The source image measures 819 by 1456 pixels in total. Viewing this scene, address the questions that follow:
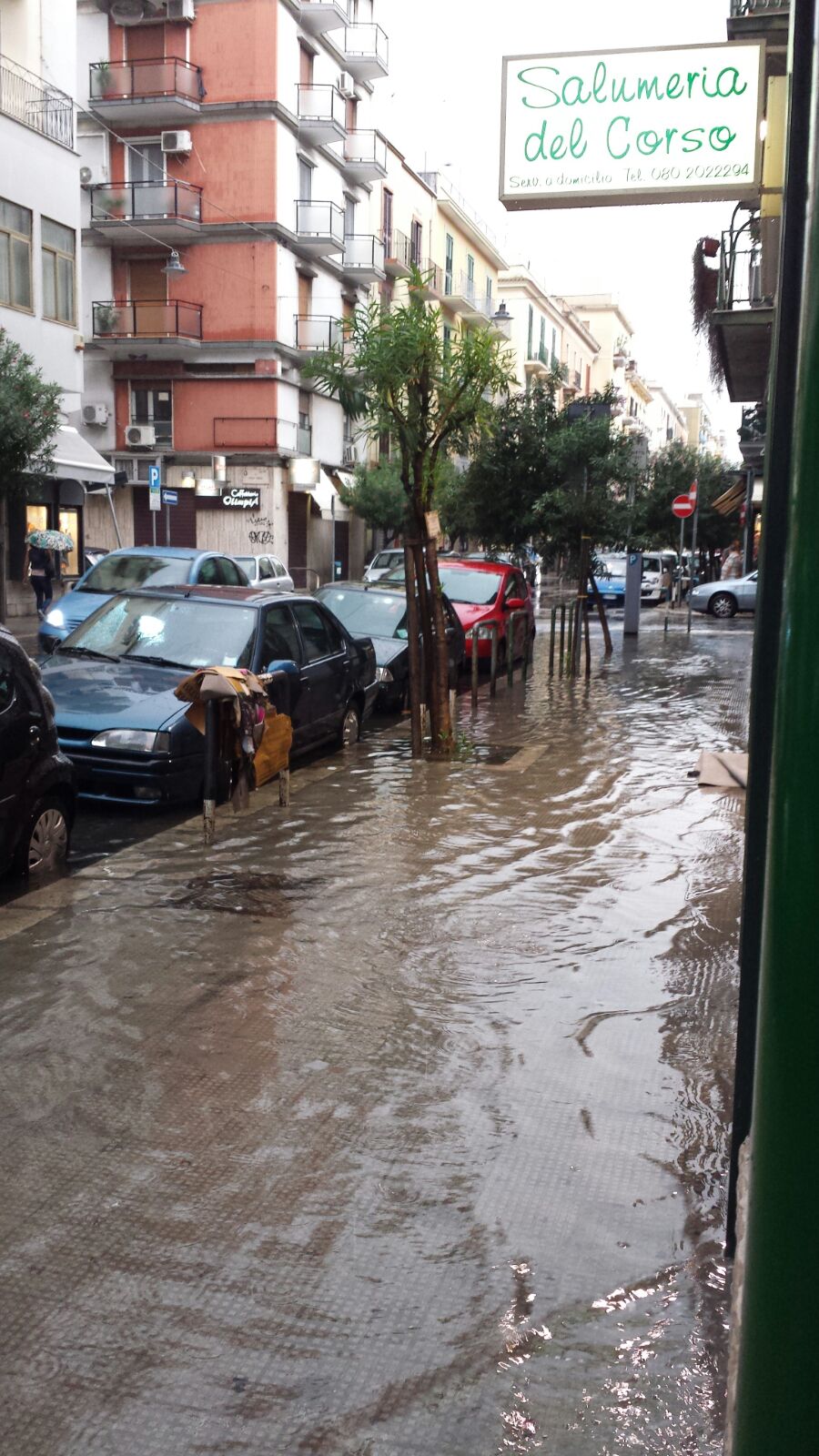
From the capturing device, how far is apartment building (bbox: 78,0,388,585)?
126 ft

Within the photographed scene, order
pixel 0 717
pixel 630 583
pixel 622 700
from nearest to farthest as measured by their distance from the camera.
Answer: pixel 0 717, pixel 622 700, pixel 630 583

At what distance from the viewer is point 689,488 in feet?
185

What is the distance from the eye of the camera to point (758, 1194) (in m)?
1.21

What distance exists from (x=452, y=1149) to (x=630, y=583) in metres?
26.4

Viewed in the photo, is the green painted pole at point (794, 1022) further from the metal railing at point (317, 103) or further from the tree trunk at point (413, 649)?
the metal railing at point (317, 103)

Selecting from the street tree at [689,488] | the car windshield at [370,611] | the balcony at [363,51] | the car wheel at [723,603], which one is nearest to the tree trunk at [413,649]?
the car windshield at [370,611]

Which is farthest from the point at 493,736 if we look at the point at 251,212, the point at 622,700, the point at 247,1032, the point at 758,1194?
the point at 251,212

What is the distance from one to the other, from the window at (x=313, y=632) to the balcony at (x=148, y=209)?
30299 mm

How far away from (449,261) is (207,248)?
Answer: 1926cm

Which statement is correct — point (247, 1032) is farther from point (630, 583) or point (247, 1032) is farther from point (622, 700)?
point (630, 583)

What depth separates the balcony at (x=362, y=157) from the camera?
145 ft

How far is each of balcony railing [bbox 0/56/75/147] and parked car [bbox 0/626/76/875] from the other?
71.5 feet

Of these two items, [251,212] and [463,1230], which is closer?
[463,1230]

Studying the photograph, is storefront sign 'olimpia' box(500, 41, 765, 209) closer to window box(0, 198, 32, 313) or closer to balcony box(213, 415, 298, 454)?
window box(0, 198, 32, 313)
